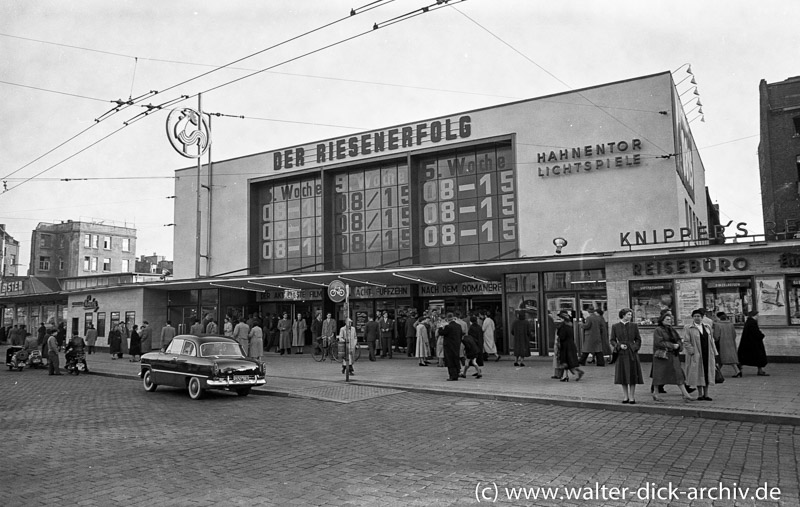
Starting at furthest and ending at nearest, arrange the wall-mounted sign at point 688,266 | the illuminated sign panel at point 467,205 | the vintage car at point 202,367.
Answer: the illuminated sign panel at point 467,205 → the wall-mounted sign at point 688,266 → the vintage car at point 202,367

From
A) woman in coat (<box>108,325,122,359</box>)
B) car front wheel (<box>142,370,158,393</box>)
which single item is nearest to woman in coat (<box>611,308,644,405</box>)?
car front wheel (<box>142,370,158,393</box>)

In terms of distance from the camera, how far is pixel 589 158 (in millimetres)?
23672

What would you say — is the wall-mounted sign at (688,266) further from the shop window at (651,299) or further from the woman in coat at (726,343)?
the woman in coat at (726,343)

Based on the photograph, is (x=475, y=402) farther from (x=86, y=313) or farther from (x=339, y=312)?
(x=86, y=313)

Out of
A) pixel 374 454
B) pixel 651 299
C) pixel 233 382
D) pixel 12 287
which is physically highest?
pixel 12 287

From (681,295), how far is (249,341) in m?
14.0

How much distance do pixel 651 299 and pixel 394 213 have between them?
12.6 metres

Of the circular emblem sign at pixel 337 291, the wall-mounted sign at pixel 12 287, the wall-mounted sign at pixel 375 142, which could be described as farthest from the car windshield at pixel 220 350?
the wall-mounted sign at pixel 12 287

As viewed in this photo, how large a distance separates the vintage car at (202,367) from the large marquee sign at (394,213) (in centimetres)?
1218

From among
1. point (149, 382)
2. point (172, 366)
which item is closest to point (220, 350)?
point (172, 366)

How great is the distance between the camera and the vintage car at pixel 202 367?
1414cm

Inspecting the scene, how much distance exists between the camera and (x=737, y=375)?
15469 mm

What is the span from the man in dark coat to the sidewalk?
0.38m

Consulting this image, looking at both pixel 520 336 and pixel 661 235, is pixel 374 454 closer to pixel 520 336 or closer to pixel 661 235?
pixel 520 336
